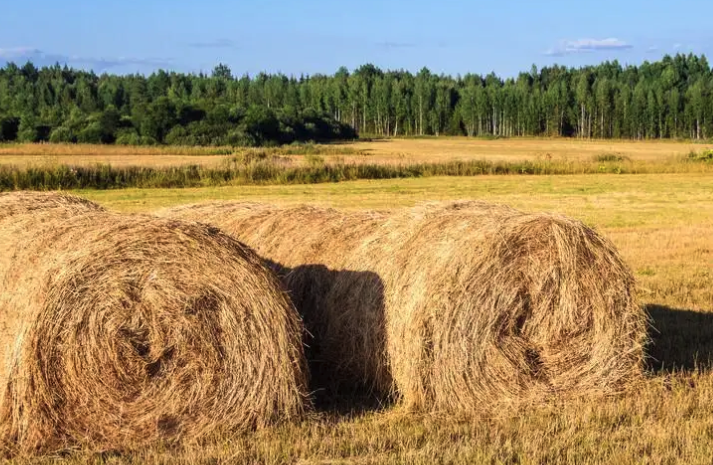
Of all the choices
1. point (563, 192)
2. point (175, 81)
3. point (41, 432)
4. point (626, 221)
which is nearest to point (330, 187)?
point (563, 192)

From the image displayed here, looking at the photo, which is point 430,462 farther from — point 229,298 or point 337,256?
point 337,256

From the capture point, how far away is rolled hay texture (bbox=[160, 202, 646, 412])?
22.1 ft

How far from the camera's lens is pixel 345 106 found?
13450cm

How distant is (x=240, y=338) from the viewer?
6.27m

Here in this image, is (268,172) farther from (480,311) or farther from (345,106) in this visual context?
(345,106)

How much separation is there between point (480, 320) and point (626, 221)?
14.7m

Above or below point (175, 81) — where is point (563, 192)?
below

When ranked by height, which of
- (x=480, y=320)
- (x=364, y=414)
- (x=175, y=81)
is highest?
(x=175, y=81)

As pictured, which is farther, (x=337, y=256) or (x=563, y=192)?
(x=563, y=192)

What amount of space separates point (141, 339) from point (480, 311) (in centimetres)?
240

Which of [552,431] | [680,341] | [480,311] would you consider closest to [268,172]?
[680,341]

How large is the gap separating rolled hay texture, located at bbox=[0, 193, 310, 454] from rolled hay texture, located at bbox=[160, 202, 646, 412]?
828 millimetres

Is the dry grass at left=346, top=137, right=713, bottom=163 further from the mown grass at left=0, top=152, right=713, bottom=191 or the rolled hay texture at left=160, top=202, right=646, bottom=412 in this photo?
the rolled hay texture at left=160, top=202, right=646, bottom=412

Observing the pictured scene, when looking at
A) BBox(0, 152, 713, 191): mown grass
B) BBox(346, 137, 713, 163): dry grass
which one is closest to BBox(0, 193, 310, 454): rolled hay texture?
BBox(0, 152, 713, 191): mown grass
